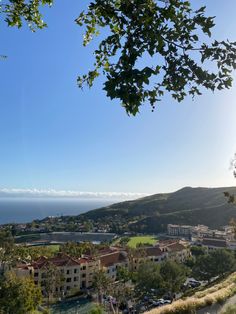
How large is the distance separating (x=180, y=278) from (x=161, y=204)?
14036 cm

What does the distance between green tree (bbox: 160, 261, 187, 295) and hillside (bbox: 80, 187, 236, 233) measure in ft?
194

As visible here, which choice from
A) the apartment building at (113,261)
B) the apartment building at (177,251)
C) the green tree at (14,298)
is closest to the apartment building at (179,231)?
the apartment building at (177,251)

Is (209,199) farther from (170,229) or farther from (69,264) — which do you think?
(69,264)

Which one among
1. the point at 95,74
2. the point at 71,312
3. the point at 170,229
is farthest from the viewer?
the point at 170,229

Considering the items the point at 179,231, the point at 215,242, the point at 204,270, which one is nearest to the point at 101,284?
the point at 204,270

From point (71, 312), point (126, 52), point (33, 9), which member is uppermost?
point (33, 9)

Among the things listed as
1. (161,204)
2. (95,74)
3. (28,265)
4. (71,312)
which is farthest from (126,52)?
(161,204)

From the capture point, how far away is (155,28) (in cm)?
418

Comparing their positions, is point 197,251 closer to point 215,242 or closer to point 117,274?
point 215,242

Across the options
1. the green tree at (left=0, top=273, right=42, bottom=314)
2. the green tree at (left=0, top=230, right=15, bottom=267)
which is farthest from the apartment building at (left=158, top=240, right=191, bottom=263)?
the green tree at (left=0, top=273, right=42, bottom=314)

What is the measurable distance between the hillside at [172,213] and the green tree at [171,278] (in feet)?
194

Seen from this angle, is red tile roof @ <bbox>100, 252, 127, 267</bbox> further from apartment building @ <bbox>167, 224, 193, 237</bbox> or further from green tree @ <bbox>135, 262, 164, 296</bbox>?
apartment building @ <bbox>167, 224, 193, 237</bbox>

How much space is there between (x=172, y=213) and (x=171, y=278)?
346 ft

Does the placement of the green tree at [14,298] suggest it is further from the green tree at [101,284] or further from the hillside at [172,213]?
the hillside at [172,213]
